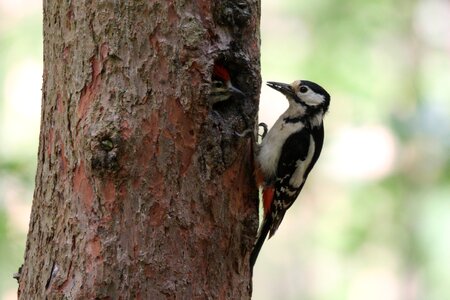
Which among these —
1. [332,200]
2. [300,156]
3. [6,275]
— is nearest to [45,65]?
[300,156]

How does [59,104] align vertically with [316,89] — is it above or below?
below

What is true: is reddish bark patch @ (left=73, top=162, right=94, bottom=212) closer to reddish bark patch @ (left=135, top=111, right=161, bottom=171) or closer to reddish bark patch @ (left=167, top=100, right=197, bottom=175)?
reddish bark patch @ (left=135, top=111, right=161, bottom=171)

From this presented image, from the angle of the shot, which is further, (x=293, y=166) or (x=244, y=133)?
(x=293, y=166)

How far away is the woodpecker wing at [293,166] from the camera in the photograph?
14.5 feet

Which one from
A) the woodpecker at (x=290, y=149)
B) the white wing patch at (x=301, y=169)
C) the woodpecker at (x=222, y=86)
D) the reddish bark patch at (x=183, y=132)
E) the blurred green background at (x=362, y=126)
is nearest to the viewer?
the reddish bark patch at (x=183, y=132)

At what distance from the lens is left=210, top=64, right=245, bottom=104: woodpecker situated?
3645 millimetres

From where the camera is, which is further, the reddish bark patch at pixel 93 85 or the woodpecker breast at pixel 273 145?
the woodpecker breast at pixel 273 145

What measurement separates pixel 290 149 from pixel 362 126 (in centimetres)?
354

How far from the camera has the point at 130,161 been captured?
128 inches

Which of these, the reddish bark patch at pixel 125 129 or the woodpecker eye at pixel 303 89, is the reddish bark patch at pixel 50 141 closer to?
the reddish bark patch at pixel 125 129

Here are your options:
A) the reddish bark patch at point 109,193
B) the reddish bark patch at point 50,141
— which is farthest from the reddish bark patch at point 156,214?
the reddish bark patch at point 50,141

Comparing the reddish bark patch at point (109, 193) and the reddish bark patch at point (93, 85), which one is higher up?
the reddish bark patch at point (93, 85)

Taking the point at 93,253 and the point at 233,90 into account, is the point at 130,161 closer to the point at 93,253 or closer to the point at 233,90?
the point at 93,253

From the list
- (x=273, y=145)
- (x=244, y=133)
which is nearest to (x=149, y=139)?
(x=244, y=133)
